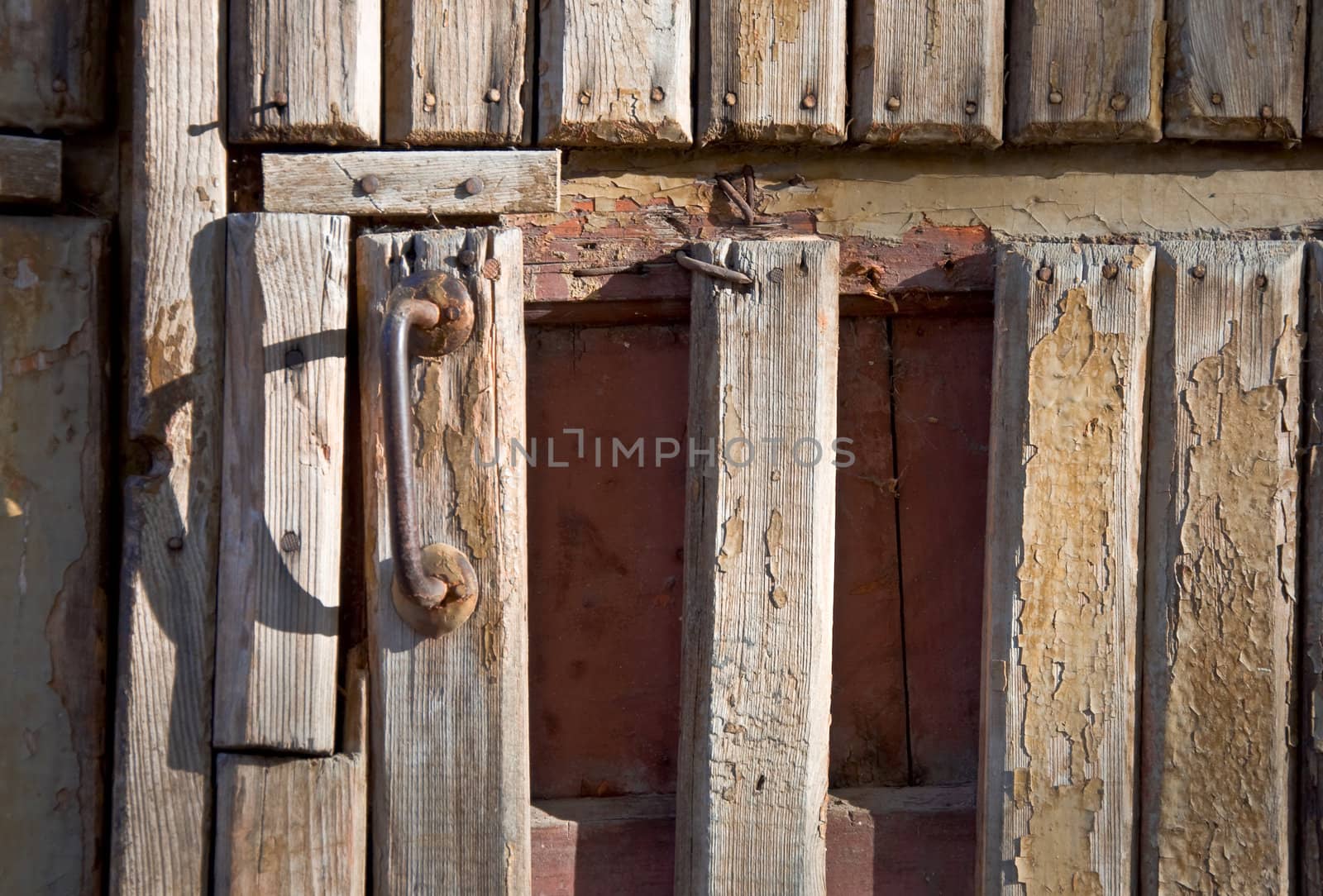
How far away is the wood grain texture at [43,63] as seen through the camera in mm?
1574

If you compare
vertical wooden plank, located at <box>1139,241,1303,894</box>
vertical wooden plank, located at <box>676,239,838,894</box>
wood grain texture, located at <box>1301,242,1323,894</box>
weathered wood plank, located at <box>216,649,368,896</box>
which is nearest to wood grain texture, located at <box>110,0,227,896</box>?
weathered wood plank, located at <box>216,649,368,896</box>

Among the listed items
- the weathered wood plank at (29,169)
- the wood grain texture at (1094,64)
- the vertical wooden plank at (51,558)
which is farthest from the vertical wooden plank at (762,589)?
the weathered wood plank at (29,169)

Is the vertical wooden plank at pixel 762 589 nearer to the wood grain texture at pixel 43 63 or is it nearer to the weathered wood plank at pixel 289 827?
the weathered wood plank at pixel 289 827

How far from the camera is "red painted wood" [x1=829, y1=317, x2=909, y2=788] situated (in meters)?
1.63

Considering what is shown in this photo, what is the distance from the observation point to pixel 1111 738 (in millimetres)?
1494

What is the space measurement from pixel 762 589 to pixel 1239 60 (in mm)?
1079

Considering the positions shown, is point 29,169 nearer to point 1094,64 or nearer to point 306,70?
point 306,70

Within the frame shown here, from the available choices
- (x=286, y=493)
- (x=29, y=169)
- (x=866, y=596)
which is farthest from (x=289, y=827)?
(x=29, y=169)

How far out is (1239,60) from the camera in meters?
1.56

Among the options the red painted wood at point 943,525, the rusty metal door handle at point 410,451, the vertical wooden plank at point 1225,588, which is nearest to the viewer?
the rusty metal door handle at point 410,451

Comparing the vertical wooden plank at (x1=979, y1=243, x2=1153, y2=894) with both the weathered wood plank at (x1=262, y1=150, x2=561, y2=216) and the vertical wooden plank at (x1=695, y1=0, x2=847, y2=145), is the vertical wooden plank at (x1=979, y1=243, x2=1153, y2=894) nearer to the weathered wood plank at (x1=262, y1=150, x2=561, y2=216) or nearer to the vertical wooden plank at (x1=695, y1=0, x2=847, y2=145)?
the vertical wooden plank at (x1=695, y1=0, x2=847, y2=145)

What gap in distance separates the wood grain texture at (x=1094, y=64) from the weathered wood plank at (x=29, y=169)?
1.49m

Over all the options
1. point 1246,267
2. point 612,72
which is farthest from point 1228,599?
point 612,72

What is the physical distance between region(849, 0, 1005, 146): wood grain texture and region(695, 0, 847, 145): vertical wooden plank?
0.06m
